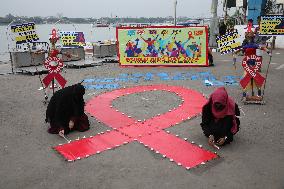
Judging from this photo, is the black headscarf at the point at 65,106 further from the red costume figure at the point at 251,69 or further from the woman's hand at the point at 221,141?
the red costume figure at the point at 251,69

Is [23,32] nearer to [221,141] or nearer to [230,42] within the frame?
[230,42]

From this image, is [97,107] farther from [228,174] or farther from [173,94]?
[228,174]

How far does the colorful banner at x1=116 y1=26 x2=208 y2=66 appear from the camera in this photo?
52.0 feet

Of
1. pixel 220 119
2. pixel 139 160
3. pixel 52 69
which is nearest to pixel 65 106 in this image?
pixel 139 160

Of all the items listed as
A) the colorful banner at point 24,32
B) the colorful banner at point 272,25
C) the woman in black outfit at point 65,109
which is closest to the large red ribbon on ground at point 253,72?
the colorful banner at point 272,25

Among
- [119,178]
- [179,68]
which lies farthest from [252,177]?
[179,68]

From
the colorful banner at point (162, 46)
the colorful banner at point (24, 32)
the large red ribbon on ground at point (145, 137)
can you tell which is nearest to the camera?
the large red ribbon on ground at point (145, 137)

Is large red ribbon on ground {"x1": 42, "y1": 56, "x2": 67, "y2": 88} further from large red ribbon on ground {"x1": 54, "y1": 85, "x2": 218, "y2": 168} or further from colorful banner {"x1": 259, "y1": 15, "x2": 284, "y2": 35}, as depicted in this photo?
colorful banner {"x1": 259, "y1": 15, "x2": 284, "y2": 35}

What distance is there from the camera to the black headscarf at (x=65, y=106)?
7.03 meters

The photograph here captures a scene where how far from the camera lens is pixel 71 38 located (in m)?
20.8

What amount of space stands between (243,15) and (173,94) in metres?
28.0

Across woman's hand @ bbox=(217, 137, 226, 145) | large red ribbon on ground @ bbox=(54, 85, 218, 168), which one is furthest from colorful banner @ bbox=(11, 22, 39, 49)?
woman's hand @ bbox=(217, 137, 226, 145)

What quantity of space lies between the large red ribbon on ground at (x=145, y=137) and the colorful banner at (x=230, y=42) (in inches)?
71.3

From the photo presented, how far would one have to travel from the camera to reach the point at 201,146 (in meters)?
6.37
